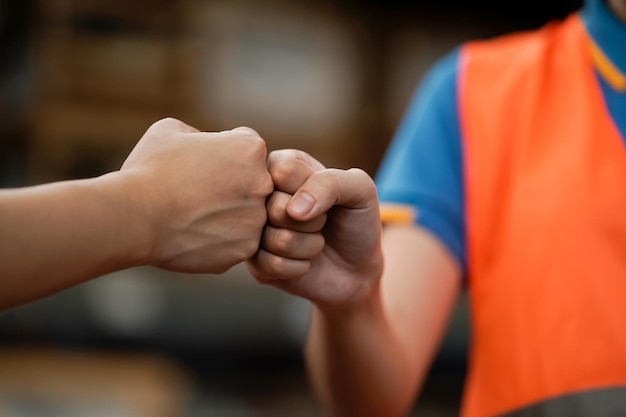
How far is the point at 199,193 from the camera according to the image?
56 cm

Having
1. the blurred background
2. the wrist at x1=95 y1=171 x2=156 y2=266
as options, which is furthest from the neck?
the blurred background

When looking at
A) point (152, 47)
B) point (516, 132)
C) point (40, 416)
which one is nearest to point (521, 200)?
point (516, 132)

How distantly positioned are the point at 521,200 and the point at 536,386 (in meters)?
0.16

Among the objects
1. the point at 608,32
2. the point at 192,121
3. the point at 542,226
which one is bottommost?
the point at 192,121

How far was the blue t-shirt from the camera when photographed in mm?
802

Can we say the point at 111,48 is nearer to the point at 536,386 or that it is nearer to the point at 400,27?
the point at 400,27

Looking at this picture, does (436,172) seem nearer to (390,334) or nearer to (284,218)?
(390,334)

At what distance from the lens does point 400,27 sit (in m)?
3.13

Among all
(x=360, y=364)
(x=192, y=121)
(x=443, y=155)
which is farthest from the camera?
(x=192, y=121)

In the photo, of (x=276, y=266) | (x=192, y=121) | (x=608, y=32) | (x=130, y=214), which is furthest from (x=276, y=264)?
(x=192, y=121)

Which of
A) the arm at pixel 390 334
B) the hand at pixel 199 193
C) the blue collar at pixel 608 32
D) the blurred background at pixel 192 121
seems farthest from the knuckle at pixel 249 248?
the blurred background at pixel 192 121

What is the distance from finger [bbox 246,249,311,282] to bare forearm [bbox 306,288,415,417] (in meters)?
0.10

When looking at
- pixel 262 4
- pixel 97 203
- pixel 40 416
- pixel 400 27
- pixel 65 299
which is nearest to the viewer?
pixel 97 203

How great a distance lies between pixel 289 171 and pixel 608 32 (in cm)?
38
